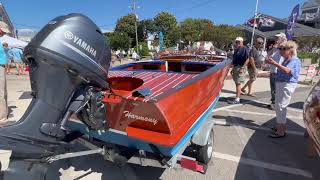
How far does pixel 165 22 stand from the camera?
6875cm

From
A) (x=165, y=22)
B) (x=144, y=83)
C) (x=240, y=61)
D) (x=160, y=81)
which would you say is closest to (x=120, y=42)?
(x=165, y=22)

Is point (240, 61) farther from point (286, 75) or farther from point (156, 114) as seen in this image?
point (156, 114)

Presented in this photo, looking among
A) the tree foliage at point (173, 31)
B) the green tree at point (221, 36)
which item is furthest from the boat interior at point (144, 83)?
the tree foliage at point (173, 31)

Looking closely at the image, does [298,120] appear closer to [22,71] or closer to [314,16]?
[22,71]

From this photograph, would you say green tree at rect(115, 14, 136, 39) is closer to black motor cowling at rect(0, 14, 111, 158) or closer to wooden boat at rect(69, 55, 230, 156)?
wooden boat at rect(69, 55, 230, 156)

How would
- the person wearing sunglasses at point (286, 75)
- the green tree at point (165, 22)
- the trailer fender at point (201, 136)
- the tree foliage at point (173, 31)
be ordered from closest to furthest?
the trailer fender at point (201, 136), the person wearing sunglasses at point (286, 75), the tree foliage at point (173, 31), the green tree at point (165, 22)

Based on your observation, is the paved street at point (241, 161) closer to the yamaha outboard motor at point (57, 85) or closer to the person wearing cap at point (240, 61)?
the yamaha outboard motor at point (57, 85)

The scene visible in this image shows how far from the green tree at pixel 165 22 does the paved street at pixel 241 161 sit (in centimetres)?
6316

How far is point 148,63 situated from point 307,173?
3088mm

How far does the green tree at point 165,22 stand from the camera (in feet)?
224

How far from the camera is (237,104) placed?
7.72 meters

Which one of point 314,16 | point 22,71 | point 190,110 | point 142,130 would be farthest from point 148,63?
point 314,16

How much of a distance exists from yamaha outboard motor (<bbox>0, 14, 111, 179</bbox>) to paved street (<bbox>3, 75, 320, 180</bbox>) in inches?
21.8

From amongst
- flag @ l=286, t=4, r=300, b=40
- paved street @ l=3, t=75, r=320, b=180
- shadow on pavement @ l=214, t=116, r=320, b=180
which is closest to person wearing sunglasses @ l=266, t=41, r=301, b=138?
shadow on pavement @ l=214, t=116, r=320, b=180
